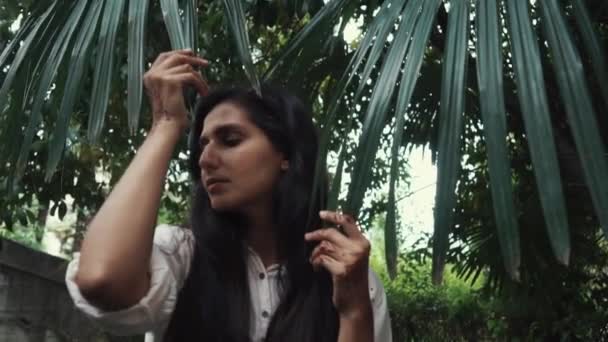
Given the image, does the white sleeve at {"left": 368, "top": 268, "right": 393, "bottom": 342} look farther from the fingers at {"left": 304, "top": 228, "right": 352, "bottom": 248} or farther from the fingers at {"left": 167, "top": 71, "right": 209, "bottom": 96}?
the fingers at {"left": 167, "top": 71, "right": 209, "bottom": 96}

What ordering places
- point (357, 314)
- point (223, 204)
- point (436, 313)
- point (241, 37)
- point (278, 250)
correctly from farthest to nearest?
point (436, 313) → point (278, 250) → point (223, 204) → point (357, 314) → point (241, 37)

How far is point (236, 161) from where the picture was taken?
1113 mm

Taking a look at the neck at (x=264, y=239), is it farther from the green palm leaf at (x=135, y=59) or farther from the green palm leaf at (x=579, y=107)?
the green palm leaf at (x=579, y=107)

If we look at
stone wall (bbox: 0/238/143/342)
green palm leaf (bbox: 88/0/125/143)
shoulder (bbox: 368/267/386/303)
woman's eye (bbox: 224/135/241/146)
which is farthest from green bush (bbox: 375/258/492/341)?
green palm leaf (bbox: 88/0/125/143)

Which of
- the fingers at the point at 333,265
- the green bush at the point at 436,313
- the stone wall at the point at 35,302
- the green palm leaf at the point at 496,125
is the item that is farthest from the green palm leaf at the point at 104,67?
the green bush at the point at 436,313

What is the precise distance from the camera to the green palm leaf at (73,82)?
35.0 inches

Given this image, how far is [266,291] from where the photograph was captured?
1.17 m

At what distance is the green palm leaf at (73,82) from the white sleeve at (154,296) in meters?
0.15

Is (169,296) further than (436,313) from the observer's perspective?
No

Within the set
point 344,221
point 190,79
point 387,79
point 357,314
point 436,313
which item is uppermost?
point 436,313

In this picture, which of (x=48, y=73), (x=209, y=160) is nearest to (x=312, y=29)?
(x=209, y=160)

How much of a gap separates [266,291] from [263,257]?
0.06 m

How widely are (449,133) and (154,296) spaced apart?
1.57 feet

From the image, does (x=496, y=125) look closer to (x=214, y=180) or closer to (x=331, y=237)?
(x=331, y=237)
